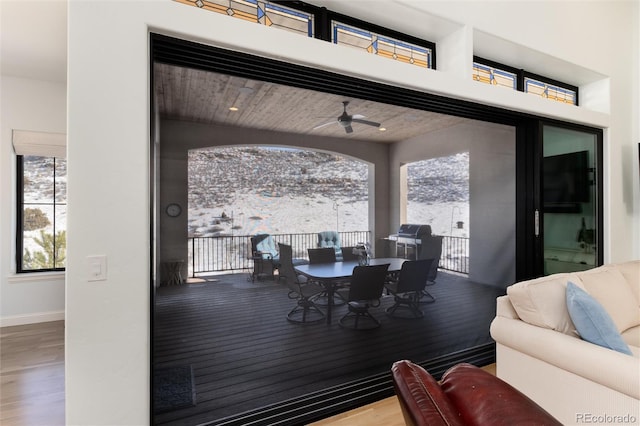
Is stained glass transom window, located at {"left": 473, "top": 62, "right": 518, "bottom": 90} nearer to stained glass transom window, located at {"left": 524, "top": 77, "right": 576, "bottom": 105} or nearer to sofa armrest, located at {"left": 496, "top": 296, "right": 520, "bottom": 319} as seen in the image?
stained glass transom window, located at {"left": 524, "top": 77, "right": 576, "bottom": 105}

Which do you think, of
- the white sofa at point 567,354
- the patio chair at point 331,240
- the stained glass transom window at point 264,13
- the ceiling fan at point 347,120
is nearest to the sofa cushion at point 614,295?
the white sofa at point 567,354

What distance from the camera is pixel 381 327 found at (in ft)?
7.98

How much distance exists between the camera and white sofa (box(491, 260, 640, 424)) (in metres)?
1.51

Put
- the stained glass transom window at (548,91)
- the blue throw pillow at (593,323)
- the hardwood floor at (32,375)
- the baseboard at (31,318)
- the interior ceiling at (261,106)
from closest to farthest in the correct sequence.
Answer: the blue throw pillow at (593,323) → the interior ceiling at (261,106) → the hardwood floor at (32,375) → the stained glass transom window at (548,91) → the baseboard at (31,318)

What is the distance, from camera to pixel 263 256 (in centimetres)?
205

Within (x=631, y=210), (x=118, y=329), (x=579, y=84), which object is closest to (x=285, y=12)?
(x=118, y=329)

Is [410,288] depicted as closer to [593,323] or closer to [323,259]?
[323,259]

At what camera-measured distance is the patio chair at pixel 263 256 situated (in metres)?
2.03

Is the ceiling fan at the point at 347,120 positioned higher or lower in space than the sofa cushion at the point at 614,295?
higher

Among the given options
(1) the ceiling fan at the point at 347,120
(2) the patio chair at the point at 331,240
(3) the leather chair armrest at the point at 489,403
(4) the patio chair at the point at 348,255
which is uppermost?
(1) the ceiling fan at the point at 347,120

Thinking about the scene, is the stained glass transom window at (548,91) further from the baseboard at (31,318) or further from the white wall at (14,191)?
the baseboard at (31,318)

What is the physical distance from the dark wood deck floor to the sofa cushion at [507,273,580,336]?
Answer: 894 millimetres

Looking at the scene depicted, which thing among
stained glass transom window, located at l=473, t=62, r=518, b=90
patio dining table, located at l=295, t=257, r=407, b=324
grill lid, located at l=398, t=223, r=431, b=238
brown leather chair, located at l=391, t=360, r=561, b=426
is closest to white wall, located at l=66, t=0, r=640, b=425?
patio dining table, located at l=295, t=257, r=407, b=324

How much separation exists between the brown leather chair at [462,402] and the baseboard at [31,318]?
515 centimetres
